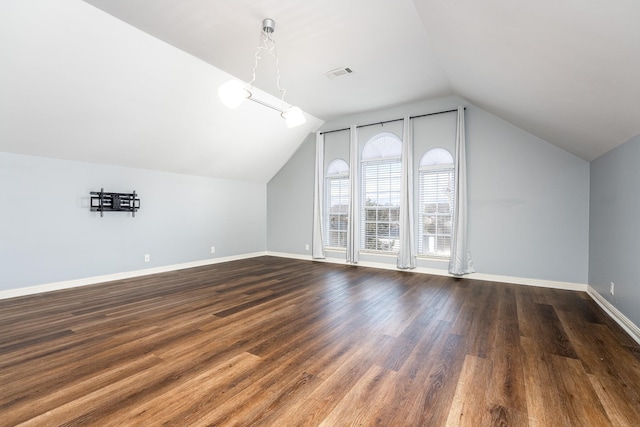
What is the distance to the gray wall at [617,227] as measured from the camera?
109 inches

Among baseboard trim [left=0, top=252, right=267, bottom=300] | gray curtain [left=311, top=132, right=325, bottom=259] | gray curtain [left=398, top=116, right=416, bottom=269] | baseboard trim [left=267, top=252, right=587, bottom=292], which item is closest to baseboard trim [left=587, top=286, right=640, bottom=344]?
baseboard trim [left=267, top=252, right=587, bottom=292]

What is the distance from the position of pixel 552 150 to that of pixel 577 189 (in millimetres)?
698

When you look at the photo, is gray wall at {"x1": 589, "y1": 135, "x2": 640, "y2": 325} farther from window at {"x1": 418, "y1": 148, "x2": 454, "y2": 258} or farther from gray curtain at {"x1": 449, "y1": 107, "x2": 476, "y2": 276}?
window at {"x1": 418, "y1": 148, "x2": 454, "y2": 258}

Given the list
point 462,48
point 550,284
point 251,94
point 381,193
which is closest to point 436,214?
point 381,193

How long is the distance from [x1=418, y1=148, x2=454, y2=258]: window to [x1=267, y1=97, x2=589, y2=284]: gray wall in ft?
1.05

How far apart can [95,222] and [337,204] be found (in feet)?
15.4

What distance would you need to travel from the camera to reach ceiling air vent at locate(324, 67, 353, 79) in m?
4.23

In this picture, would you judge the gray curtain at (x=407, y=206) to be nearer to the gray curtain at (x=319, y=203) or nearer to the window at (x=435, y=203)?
the window at (x=435, y=203)

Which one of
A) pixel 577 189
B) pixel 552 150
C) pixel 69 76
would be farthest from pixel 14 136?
pixel 577 189

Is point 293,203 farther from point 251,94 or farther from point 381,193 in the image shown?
point 251,94

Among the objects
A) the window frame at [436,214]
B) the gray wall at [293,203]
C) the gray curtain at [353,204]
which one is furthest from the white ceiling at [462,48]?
the gray wall at [293,203]

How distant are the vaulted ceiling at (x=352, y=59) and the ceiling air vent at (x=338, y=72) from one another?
88 mm

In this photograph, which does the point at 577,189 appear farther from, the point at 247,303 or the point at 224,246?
the point at 224,246

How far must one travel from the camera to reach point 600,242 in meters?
3.78
